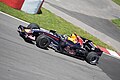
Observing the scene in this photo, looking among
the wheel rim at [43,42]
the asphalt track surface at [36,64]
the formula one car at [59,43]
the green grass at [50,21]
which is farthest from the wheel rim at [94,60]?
the green grass at [50,21]

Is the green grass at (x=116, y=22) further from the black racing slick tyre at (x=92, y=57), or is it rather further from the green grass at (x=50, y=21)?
the black racing slick tyre at (x=92, y=57)

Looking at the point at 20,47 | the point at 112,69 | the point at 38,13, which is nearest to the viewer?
the point at 20,47

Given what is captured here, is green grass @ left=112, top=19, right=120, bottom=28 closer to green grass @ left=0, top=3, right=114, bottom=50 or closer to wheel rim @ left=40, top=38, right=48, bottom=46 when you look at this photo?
green grass @ left=0, top=3, right=114, bottom=50

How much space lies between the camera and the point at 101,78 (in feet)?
43.7

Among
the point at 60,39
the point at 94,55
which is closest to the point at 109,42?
the point at 94,55

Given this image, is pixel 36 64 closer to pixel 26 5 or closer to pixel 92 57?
pixel 92 57

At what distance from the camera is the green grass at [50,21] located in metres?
17.2

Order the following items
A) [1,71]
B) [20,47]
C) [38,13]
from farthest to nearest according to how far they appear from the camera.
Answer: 1. [38,13]
2. [20,47]
3. [1,71]

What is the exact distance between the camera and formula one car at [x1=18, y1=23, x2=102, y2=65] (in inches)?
528

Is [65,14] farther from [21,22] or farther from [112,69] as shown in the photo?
[112,69]

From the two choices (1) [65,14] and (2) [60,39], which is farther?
(1) [65,14]

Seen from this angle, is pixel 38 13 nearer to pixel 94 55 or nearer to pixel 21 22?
pixel 21 22

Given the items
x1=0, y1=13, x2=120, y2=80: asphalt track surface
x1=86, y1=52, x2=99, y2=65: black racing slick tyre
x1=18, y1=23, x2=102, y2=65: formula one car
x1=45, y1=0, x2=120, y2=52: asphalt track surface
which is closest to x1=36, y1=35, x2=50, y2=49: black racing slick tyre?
x1=18, y1=23, x2=102, y2=65: formula one car

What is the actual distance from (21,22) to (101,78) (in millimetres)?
5454
